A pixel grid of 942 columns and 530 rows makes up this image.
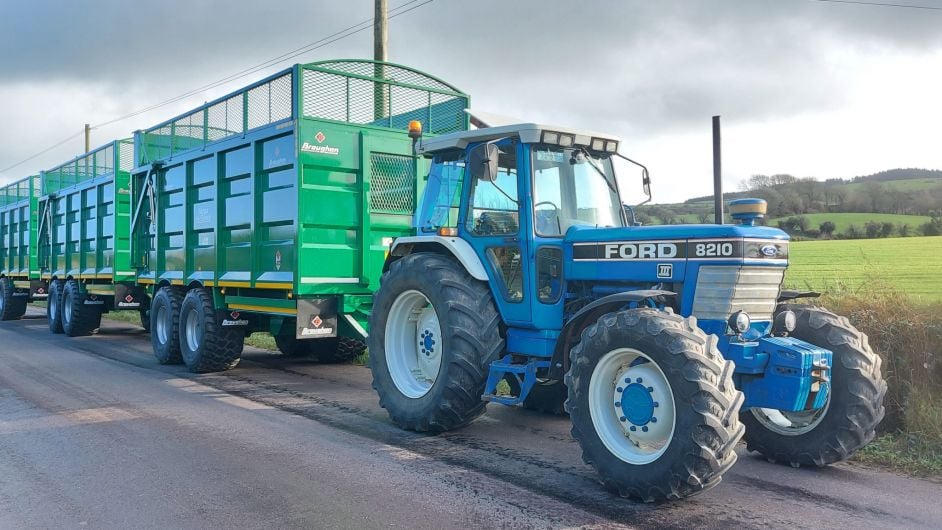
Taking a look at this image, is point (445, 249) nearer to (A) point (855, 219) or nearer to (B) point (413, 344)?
(B) point (413, 344)

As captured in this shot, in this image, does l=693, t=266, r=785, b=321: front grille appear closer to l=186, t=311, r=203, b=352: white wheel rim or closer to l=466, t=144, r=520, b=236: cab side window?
l=466, t=144, r=520, b=236: cab side window

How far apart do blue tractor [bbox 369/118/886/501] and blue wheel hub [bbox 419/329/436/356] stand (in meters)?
0.02

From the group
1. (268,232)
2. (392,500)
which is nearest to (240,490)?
(392,500)

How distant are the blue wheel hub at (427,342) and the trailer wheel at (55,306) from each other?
1255cm

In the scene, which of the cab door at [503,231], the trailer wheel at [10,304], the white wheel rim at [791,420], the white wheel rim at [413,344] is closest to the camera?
the white wheel rim at [791,420]

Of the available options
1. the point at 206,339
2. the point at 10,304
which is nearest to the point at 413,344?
the point at 206,339

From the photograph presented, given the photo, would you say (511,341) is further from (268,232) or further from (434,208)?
(268,232)

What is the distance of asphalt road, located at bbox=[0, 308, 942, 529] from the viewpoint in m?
4.27

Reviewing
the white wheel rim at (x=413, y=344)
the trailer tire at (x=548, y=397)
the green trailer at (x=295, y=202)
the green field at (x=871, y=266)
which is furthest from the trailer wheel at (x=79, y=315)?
the green field at (x=871, y=266)

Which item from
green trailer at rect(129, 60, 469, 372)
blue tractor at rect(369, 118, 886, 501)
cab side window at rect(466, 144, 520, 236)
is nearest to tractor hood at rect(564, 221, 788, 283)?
blue tractor at rect(369, 118, 886, 501)

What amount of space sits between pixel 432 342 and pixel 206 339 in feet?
14.5

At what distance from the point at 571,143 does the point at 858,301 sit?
3.77m

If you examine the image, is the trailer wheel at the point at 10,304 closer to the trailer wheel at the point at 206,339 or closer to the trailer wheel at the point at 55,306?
the trailer wheel at the point at 55,306

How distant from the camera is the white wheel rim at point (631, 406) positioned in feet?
14.8
